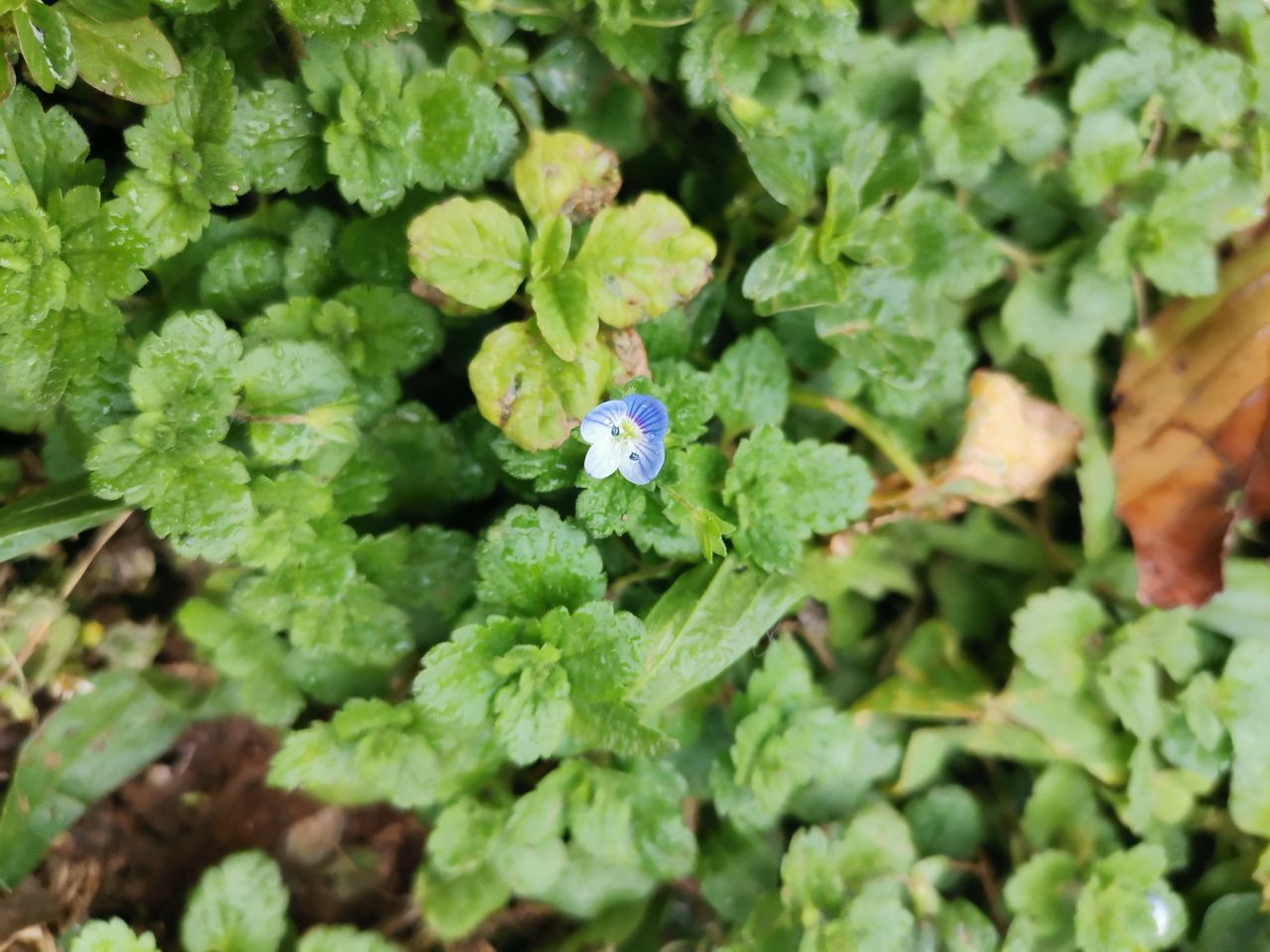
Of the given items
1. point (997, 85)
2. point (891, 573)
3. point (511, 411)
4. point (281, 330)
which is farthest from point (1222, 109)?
point (281, 330)

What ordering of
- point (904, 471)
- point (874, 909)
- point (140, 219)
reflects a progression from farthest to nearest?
point (904, 471), point (874, 909), point (140, 219)

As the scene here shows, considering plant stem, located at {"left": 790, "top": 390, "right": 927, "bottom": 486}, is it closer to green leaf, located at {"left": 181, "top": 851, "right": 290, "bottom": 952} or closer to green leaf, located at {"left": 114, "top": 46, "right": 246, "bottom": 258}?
green leaf, located at {"left": 114, "top": 46, "right": 246, "bottom": 258}

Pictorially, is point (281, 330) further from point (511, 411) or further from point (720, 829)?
point (720, 829)

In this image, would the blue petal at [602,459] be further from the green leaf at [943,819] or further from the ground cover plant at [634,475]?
the green leaf at [943,819]

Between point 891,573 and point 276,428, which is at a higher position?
point 276,428

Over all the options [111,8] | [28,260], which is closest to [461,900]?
[28,260]

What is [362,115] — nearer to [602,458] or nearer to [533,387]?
[533,387]

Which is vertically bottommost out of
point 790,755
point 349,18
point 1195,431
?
point 790,755
